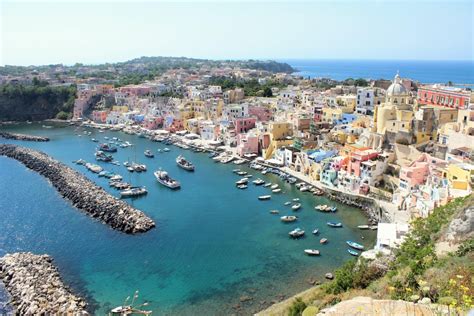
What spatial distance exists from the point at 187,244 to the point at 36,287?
7110 millimetres

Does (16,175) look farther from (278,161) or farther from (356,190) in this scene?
(356,190)

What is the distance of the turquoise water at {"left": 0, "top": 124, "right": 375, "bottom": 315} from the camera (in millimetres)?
17056

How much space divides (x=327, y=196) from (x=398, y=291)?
1695cm

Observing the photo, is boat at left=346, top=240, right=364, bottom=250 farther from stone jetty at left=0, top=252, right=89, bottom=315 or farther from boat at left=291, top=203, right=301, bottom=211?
stone jetty at left=0, top=252, right=89, bottom=315

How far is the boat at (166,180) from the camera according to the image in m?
30.0

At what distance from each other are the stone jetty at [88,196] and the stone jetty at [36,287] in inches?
178

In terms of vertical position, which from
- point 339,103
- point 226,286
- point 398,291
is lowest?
point 226,286

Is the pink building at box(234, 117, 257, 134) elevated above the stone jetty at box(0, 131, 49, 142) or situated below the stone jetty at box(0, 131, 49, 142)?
above

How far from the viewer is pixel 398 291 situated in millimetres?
10469

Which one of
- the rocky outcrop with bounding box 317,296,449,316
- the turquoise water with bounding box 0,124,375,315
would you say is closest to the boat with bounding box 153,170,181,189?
the turquoise water with bounding box 0,124,375,315

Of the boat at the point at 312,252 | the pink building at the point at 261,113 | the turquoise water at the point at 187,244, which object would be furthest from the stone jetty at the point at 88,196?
the pink building at the point at 261,113

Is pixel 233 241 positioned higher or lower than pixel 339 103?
lower

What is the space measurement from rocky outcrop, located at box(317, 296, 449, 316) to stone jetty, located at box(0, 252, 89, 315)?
1106 centimetres

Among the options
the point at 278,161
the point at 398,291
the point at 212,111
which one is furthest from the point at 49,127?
the point at 398,291
